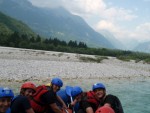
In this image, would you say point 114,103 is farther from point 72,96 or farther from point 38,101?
point 72,96

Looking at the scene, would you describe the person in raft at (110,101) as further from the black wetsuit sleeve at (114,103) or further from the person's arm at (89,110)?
the person's arm at (89,110)

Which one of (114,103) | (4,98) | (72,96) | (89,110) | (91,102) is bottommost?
(72,96)

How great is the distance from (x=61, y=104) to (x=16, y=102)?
3.08 m

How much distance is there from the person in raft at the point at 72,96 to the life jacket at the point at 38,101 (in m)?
1.55

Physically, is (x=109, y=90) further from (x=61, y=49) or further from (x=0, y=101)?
(x=61, y=49)

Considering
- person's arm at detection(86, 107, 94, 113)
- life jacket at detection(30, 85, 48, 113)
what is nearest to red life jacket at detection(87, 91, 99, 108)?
person's arm at detection(86, 107, 94, 113)

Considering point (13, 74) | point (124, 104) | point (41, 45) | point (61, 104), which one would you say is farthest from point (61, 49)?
point (61, 104)

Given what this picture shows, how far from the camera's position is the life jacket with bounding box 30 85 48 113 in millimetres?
6980

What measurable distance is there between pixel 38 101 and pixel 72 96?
198cm

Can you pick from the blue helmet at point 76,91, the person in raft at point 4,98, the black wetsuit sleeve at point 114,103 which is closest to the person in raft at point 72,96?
the blue helmet at point 76,91

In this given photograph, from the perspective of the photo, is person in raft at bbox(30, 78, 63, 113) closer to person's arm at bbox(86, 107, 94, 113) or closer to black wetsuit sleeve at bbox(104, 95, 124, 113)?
person's arm at bbox(86, 107, 94, 113)

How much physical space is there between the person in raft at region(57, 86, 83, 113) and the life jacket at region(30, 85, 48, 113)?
1.55m

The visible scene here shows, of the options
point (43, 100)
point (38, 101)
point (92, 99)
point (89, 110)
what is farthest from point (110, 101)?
point (38, 101)

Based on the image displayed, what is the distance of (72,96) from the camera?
8906 mm
